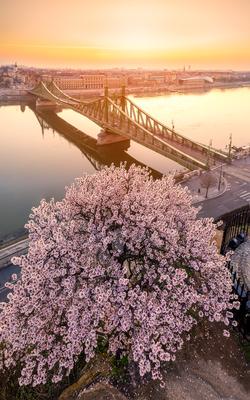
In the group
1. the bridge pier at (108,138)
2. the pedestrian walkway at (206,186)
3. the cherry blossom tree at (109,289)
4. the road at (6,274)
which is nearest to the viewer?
the cherry blossom tree at (109,289)

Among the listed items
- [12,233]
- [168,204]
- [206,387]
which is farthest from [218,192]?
[206,387]

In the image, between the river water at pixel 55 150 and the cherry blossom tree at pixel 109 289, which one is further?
the river water at pixel 55 150

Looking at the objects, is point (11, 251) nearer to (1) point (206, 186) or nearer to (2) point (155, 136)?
(1) point (206, 186)

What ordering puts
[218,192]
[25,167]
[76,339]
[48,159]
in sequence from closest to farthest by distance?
[76,339]
[218,192]
[25,167]
[48,159]

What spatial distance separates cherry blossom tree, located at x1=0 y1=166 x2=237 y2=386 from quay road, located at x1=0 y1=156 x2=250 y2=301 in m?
17.9

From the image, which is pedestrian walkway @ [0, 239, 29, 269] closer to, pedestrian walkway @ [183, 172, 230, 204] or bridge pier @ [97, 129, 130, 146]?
pedestrian walkway @ [183, 172, 230, 204]

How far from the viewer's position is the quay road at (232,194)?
Result: 45.6 m

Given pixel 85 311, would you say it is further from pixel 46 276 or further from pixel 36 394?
pixel 36 394

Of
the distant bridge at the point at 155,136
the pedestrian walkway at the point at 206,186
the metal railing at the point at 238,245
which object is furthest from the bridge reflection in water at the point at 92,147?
the metal railing at the point at 238,245

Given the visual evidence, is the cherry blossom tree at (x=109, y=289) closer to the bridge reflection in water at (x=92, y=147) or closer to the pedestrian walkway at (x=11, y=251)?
the pedestrian walkway at (x=11, y=251)

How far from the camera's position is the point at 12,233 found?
41.1 metres

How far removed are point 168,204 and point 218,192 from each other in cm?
3806

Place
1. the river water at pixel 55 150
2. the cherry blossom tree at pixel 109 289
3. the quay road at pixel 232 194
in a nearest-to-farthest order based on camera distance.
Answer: the cherry blossom tree at pixel 109 289
the quay road at pixel 232 194
the river water at pixel 55 150

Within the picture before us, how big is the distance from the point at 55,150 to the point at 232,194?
50.8 meters
